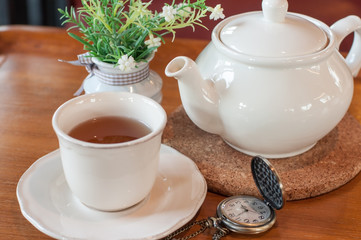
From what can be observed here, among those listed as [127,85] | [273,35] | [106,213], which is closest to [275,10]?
[273,35]

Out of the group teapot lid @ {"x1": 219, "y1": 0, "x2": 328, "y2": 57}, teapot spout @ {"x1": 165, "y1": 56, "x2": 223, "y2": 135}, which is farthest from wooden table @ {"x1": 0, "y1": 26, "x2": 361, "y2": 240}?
teapot lid @ {"x1": 219, "y1": 0, "x2": 328, "y2": 57}

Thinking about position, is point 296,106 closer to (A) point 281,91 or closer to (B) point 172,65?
(A) point 281,91

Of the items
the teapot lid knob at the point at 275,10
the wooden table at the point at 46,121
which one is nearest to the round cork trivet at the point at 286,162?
the wooden table at the point at 46,121

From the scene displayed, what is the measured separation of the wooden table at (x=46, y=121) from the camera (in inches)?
27.2

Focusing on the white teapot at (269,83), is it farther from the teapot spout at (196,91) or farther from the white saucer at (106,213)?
the white saucer at (106,213)

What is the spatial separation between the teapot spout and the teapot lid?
0.23ft

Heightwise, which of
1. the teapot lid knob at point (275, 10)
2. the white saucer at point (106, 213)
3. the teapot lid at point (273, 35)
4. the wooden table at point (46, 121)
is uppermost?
the teapot lid knob at point (275, 10)

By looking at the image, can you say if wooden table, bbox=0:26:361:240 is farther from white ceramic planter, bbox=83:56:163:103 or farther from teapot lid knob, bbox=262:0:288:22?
teapot lid knob, bbox=262:0:288:22

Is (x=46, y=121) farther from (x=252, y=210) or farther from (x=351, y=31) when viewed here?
(x=351, y=31)

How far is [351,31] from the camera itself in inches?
32.5

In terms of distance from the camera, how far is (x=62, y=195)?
70cm

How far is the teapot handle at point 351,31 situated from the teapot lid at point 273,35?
0.04 metres

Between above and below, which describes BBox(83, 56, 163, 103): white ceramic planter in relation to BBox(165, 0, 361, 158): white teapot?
below

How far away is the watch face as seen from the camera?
67cm
